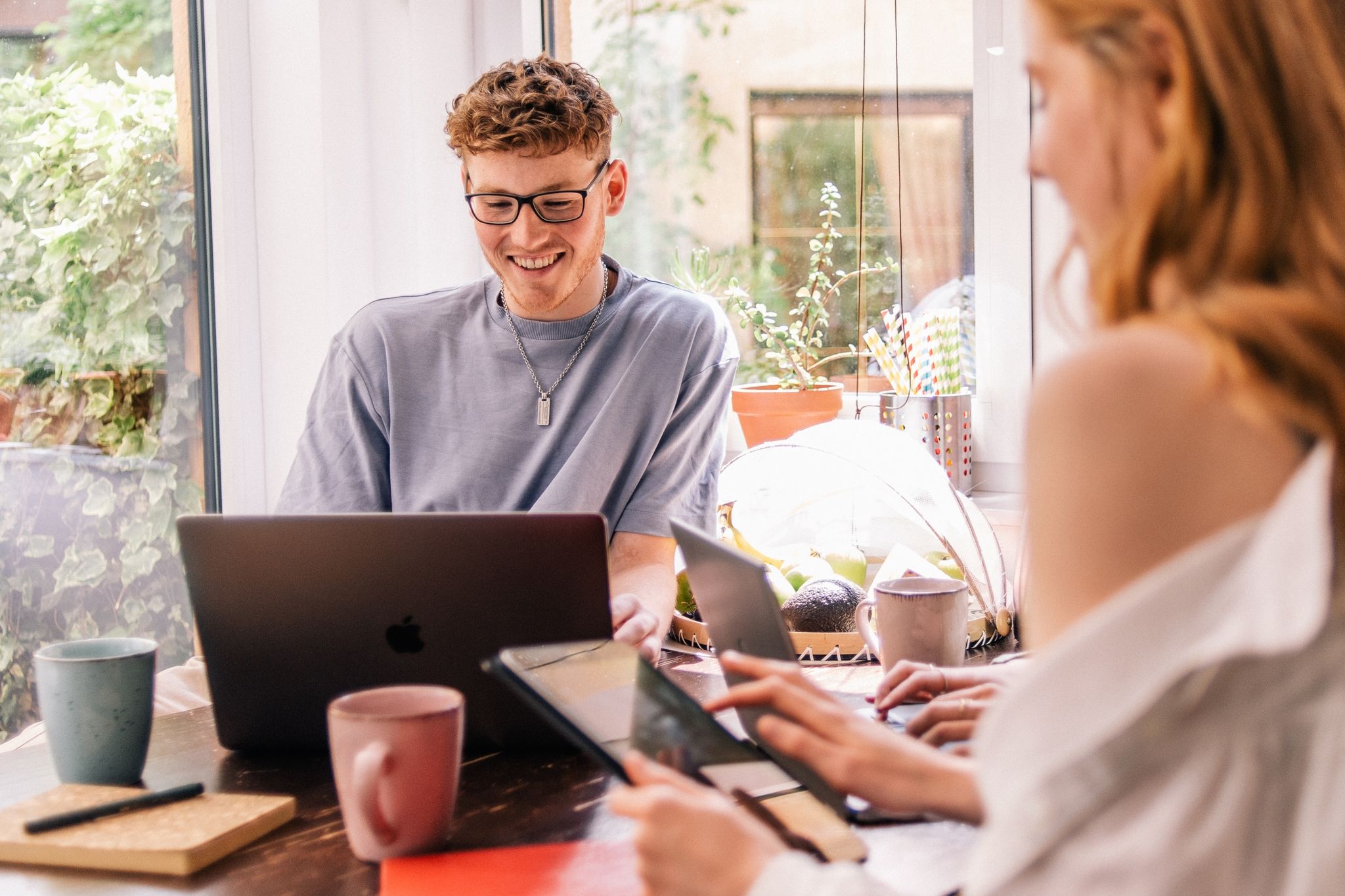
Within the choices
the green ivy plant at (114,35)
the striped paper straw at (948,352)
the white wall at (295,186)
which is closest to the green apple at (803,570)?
the striped paper straw at (948,352)

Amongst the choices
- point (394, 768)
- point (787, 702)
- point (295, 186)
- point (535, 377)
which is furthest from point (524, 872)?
point (295, 186)

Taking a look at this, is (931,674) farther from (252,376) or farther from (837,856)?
(252,376)

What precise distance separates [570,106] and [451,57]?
3.22 ft

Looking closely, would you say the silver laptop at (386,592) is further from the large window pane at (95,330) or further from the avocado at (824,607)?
the large window pane at (95,330)

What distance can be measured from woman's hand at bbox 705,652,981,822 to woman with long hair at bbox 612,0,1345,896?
29cm

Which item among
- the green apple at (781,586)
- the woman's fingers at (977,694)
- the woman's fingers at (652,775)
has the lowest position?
the woman's fingers at (977,694)

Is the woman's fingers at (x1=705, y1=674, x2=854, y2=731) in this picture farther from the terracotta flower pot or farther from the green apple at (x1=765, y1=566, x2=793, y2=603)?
the terracotta flower pot

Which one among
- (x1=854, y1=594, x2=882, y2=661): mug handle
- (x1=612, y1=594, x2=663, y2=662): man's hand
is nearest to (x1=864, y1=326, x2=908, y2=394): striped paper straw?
(x1=854, y1=594, x2=882, y2=661): mug handle

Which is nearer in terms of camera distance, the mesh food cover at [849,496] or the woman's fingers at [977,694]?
the woman's fingers at [977,694]

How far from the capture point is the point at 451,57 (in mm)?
2568

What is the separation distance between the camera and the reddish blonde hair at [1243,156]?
57 cm

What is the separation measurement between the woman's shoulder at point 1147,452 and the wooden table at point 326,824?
0.37 m

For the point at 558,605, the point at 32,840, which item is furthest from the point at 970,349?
the point at 32,840

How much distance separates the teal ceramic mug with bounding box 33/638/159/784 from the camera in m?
1.00
